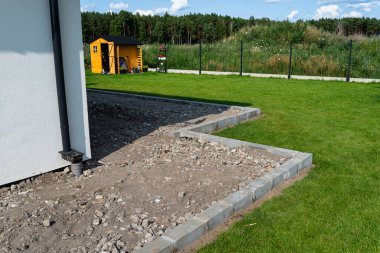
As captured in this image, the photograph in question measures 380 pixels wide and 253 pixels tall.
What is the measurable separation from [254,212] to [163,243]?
4.03 ft

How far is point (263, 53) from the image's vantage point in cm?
2169

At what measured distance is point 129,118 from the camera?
7.69m

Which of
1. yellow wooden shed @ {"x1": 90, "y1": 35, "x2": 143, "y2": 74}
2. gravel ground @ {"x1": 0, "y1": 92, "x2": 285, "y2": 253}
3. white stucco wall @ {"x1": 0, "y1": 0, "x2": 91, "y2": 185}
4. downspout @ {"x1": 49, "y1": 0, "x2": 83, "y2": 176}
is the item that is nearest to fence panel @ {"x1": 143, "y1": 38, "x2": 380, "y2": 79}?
yellow wooden shed @ {"x1": 90, "y1": 35, "x2": 143, "y2": 74}

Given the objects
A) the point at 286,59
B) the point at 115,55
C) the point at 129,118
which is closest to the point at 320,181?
the point at 129,118

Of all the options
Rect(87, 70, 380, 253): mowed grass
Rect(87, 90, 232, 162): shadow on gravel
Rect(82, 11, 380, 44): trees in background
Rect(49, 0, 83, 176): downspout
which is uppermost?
Rect(82, 11, 380, 44): trees in background

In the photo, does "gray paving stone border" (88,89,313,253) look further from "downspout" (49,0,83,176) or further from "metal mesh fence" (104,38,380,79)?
"metal mesh fence" (104,38,380,79)

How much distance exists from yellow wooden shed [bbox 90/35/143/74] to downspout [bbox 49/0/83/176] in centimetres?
1657

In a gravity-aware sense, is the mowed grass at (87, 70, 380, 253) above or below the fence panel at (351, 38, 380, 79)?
below

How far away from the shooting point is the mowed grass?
3.27 m

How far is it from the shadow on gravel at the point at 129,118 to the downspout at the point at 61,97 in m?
0.54

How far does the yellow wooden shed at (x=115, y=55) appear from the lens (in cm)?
2053

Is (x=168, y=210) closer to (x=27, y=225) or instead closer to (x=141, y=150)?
(x=27, y=225)

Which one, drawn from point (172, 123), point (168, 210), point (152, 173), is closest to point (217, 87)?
point (172, 123)

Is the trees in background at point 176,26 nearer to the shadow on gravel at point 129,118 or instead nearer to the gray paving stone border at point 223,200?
the shadow on gravel at point 129,118
